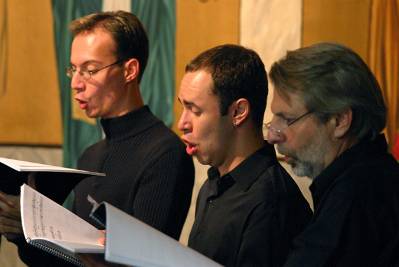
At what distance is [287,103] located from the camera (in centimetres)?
294

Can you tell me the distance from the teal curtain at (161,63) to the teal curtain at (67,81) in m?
0.46

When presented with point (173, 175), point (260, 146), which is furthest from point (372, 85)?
point (173, 175)

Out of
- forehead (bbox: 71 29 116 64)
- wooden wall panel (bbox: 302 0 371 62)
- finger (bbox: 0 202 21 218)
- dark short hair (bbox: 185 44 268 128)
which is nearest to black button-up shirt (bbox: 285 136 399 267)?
dark short hair (bbox: 185 44 268 128)

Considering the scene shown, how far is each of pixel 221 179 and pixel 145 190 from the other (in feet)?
1.15

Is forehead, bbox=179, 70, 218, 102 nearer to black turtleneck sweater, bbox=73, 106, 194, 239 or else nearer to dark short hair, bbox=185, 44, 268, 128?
dark short hair, bbox=185, 44, 268, 128

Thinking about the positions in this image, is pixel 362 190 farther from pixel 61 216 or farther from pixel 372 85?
pixel 61 216

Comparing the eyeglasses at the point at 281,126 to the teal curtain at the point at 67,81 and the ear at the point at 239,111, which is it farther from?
the teal curtain at the point at 67,81

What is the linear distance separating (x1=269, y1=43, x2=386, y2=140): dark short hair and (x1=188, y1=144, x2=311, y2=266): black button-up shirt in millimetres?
340

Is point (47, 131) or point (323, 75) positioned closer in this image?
point (323, 75)

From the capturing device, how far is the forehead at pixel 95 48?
392cm

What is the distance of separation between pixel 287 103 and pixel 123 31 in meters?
1.21

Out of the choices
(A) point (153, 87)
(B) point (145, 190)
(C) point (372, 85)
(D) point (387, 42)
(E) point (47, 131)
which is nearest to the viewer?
(C) point (372, 85)

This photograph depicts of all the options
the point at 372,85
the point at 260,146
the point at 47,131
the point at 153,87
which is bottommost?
the point at 47,131

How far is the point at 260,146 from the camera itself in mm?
3309
